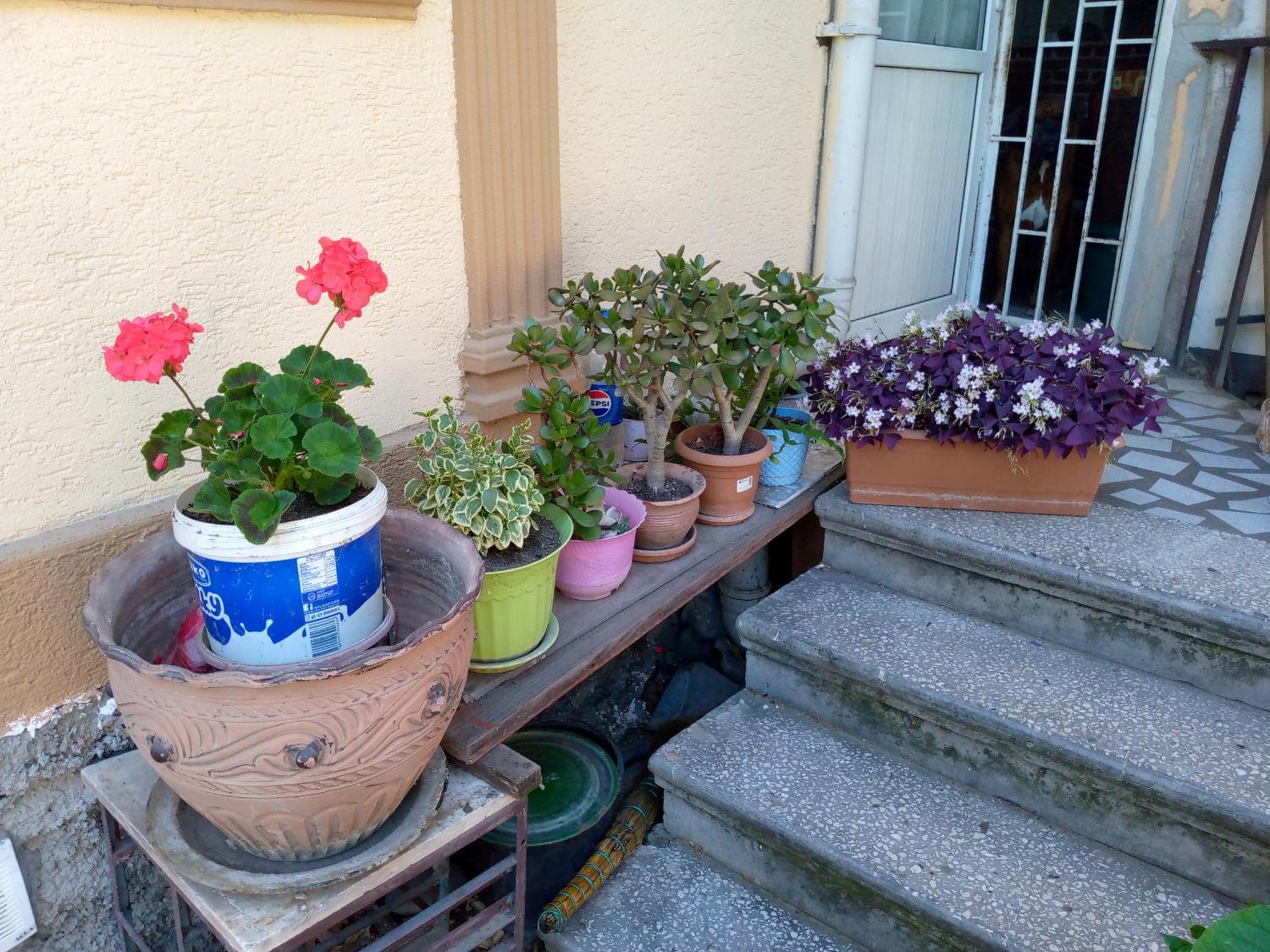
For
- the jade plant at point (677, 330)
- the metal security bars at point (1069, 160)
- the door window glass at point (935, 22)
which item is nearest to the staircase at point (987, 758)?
the jade plant at point (677, 330)

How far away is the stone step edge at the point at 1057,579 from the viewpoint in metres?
2.09

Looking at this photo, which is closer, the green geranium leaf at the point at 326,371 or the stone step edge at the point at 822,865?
the green geranium leaf at the point at 326,371

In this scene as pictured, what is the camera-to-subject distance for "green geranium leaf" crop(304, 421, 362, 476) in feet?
4.61

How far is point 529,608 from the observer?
193cm

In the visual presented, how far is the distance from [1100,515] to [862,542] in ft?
2.14

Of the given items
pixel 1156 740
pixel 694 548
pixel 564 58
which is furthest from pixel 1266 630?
pixel 564 58

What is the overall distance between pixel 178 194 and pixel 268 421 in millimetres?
578

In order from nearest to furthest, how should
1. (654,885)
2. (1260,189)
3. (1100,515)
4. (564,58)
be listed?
(654,885), (564,58), (1100,515), (1260,189)

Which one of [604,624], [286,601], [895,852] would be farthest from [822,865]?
[286,601]

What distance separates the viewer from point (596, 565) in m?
2.19

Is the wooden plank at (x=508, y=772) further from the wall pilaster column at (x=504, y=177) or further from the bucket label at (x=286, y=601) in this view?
the wall pilaster column at (x=504, y=177)

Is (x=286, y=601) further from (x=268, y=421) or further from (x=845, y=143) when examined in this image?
(x=845, y=143)

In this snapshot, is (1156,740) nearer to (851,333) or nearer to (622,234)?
(622,234)

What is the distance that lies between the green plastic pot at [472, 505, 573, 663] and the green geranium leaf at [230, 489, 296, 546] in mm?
521
